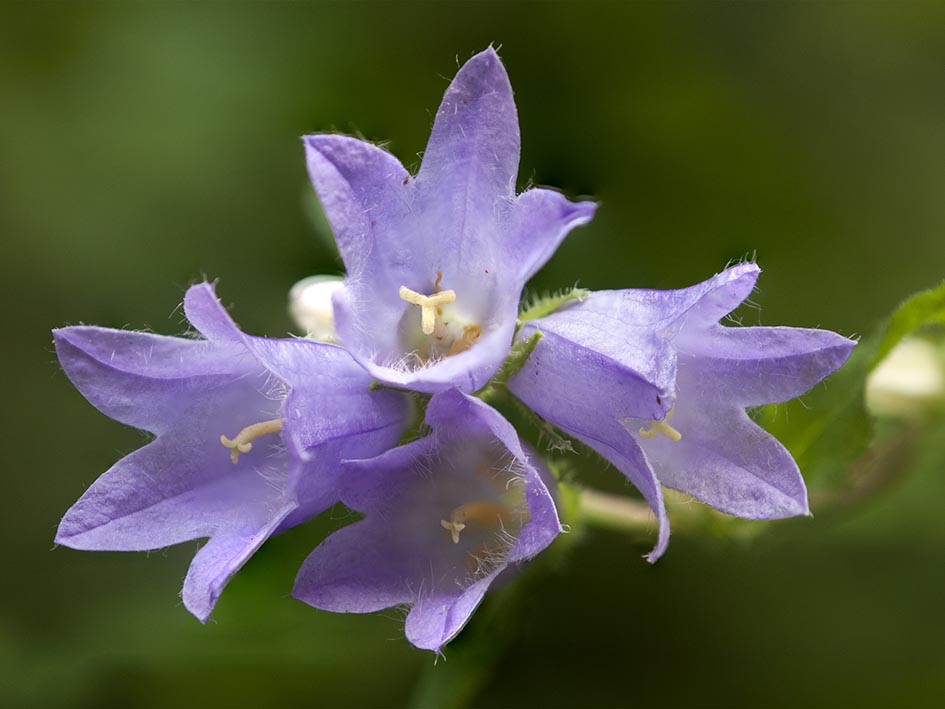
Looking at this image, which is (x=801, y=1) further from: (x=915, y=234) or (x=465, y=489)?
(x=465, y=489)

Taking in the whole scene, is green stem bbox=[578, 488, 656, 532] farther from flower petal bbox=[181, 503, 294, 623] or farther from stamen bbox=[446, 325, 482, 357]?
flower petal bbox=[181, 503, 294, 623]

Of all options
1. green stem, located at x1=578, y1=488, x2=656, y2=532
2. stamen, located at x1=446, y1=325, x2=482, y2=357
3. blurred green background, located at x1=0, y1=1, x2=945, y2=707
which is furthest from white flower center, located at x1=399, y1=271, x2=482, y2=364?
Answer: blurred green background, located at x1=0, y1=1, x2=945, y2=707

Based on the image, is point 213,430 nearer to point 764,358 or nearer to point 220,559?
point 220,559

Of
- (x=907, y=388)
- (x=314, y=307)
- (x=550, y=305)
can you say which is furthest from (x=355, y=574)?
(x=907, y=388)

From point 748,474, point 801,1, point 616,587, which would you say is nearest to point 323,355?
point 748,474

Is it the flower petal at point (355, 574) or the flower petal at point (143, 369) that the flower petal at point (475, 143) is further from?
the flower petal at point (355, 574)
